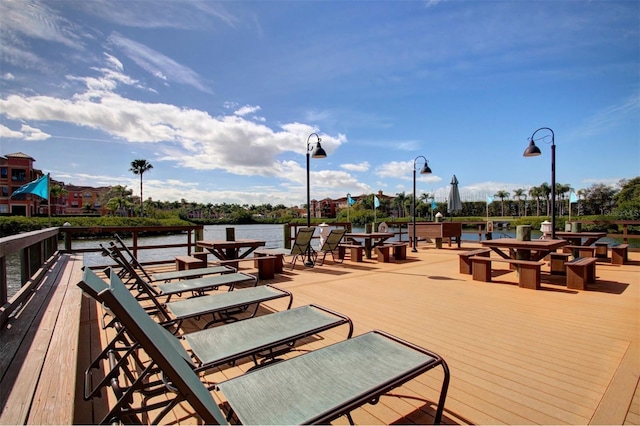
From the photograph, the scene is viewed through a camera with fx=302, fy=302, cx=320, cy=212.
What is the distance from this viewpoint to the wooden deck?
67.8 inches

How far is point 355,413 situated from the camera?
5.62 feet

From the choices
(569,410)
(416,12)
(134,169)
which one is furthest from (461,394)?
(134,169)

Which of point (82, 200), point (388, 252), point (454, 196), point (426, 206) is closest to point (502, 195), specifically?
point (426, 206)

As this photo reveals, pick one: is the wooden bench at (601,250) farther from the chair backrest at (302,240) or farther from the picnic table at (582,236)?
the chair backrest at (302,240)

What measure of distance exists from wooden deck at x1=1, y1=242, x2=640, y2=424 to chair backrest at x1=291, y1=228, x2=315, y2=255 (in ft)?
3.73

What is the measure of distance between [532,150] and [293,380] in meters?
7.88

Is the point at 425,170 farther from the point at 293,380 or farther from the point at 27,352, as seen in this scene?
the point at 27,352

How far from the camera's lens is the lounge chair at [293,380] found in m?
1.04

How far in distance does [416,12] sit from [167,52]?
18.4ft

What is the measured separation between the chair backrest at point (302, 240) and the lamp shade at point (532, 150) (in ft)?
17.5

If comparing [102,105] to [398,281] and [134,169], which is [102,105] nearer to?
[398,281]

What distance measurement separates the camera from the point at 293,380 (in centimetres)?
142

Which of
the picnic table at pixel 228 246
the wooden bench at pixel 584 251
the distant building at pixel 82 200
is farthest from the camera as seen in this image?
the distant building at pixel 82 200

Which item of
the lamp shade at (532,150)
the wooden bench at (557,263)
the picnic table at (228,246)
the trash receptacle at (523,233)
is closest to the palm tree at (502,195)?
the lamp shade at (532,150)
